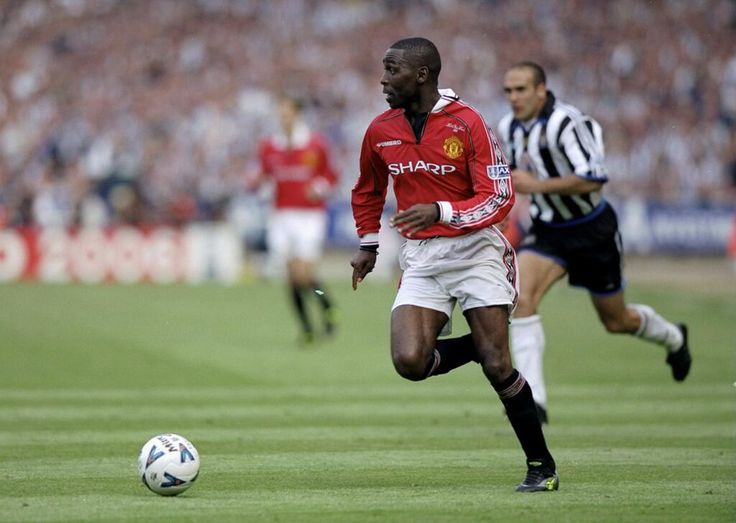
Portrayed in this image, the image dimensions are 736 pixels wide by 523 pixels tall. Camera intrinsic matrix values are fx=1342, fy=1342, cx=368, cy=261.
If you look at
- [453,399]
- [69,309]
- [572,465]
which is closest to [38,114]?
[69,309]

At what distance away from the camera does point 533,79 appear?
10.0m

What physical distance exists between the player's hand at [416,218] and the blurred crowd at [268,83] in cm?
2448

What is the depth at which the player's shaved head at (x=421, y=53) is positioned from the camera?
6.99m

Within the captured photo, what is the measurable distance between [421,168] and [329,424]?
336 centimetres

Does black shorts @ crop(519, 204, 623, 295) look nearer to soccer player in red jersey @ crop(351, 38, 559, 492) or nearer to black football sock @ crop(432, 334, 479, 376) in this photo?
soccer player in red jersey @ crop(351, 38, 559, 492)

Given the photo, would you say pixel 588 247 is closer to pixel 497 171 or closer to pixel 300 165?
pixel 497 171

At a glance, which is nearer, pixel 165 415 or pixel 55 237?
pixel 165 415

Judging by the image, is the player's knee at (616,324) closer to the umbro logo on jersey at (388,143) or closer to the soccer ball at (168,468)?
the umbro logo on jersey at (388,143)

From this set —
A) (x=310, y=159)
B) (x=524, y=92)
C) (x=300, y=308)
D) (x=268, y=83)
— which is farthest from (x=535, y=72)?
(x=268, y=83)

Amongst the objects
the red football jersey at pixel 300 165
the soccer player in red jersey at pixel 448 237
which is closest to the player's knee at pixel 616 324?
the soccer player in red jersey at pixel 448 237

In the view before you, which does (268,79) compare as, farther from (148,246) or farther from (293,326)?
(293,326)

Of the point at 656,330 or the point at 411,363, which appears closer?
the point at 411,363

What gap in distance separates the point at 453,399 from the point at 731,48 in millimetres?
24471

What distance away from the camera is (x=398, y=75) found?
6.99m
